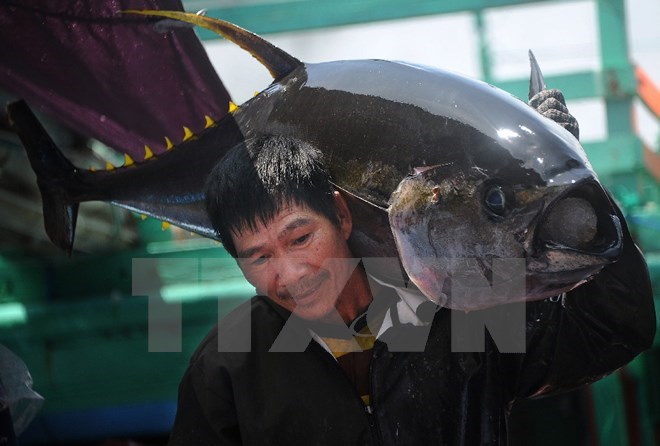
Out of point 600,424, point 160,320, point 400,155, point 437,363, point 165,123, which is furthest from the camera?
point 600,424

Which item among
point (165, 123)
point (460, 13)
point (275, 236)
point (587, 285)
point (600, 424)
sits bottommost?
point (600, 424)

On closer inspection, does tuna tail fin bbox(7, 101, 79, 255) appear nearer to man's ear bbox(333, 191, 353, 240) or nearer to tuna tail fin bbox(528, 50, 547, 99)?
man's ear bbox(333, 191, 353, 240)

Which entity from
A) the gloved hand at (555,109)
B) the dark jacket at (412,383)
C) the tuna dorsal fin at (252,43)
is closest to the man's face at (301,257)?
the dark jacket at (412,383)

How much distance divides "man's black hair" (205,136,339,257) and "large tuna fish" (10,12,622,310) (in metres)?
0.03

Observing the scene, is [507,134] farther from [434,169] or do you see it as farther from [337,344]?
[337,344]

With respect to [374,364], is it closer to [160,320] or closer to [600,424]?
[160,320]

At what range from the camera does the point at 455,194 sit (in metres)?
1.15

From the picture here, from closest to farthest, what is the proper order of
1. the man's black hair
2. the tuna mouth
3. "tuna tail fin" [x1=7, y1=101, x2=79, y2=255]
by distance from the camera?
the tuna mouth, the man's black hair, "tuna tail fin" [x1=7, y1=101, x2=79, y2=255]

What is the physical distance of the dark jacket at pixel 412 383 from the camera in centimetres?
Answer: 142

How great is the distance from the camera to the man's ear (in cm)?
136

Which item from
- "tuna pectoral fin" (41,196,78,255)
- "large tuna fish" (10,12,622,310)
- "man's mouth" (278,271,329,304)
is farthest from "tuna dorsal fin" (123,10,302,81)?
"tuna pectoral fin" (41,196,78,255)

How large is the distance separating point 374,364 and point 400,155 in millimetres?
406

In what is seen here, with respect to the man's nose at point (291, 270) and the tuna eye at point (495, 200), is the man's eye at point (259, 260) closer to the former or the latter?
the man's nose at point (291, 270)

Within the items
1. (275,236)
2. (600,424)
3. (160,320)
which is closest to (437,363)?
(275,236)
